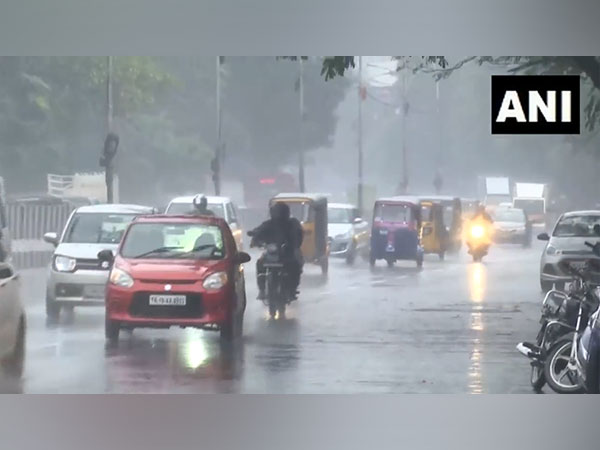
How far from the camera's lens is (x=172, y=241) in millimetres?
12258

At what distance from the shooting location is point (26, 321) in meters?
12.2

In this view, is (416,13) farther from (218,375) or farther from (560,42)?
(218,375)

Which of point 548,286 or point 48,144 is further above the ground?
point 48,144

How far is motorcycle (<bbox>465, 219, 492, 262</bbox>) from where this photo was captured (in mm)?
12469

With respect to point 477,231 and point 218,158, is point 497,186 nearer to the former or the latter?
point 477,231

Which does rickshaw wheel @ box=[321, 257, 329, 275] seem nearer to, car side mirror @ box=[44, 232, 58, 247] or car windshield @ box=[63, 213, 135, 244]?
car windshield @ box=[63, 213, 135, 244]

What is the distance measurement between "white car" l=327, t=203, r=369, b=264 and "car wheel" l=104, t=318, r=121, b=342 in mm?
1628

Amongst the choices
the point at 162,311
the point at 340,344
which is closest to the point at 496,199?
the point at 340,344

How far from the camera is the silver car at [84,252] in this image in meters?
12.3

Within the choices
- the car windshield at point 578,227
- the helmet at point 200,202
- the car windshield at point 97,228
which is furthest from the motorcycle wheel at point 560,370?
the car windshield at point 97,228

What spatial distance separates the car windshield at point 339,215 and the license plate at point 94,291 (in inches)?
68.1

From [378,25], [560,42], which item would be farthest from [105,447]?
[560,42]

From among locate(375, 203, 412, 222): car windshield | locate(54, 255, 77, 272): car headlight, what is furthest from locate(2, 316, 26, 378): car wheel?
locate(375, 203, 412, 222): car windshield

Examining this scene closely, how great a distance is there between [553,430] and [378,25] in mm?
3156
